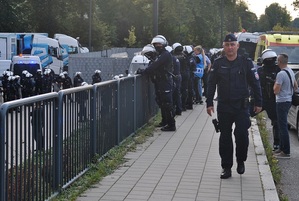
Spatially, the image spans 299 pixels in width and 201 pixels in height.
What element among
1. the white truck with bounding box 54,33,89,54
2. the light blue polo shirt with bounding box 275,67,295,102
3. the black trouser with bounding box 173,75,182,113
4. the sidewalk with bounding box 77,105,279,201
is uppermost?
the white truck with bounding box 54,33,89,54

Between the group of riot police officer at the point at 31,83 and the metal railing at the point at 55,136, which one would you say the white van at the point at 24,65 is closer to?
the group of riot police officer at the point at 31,83

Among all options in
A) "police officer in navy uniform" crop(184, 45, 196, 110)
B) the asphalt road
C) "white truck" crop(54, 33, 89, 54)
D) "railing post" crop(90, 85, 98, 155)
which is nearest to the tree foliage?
"white truck" crop(54, 33, 89, 54)

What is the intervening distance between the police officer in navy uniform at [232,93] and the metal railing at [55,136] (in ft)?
5.67

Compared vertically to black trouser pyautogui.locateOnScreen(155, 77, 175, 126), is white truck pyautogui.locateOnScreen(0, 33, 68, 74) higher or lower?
higher

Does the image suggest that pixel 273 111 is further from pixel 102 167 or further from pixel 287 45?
pixel 287 45

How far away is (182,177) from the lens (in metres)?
8.41

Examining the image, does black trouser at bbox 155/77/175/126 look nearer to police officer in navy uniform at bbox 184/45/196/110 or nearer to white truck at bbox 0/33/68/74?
police officer in navy uniform at bbox 184/45/196/110

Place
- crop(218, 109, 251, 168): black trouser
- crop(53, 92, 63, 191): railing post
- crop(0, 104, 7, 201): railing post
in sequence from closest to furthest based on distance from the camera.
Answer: crop(0, 104, 7, 201): railing post
crop(53, 92, 63, 191): railing post
crop(218, 109, 251, 168): black trouser

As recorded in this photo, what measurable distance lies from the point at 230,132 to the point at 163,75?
453cm

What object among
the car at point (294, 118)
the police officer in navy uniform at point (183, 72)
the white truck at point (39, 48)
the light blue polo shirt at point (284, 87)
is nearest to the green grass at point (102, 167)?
the light blue polo shirt at point (284, 87)

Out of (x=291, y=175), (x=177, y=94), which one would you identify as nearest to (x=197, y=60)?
(x=177, y=94)

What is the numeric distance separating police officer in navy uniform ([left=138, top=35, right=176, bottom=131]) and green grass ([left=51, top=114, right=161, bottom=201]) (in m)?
0.76

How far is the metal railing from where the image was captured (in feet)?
17.9

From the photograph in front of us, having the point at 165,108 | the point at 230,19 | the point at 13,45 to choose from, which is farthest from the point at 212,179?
the point at 230,19
